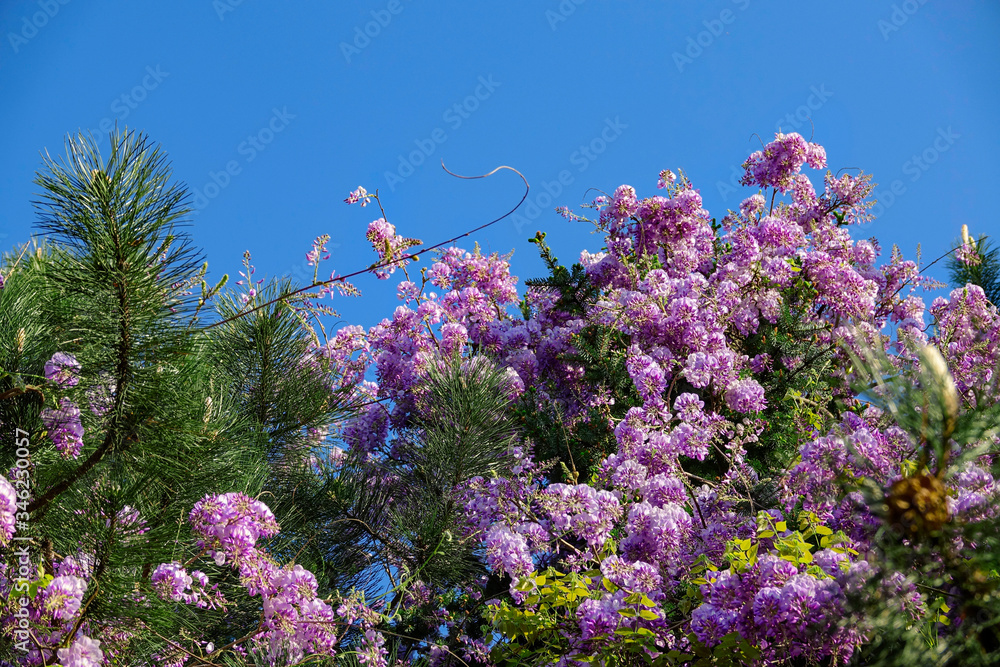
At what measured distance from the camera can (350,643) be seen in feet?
11.6

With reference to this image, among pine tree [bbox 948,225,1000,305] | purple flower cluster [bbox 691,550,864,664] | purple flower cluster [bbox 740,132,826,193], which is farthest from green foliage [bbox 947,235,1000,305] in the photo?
purple flower cluster [bbox 691,550,864,664]

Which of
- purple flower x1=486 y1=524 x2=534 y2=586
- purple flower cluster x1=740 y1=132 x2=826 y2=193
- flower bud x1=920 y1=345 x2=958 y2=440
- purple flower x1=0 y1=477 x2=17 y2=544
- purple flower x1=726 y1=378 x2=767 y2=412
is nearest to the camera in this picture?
flower bud x1=920 y1=345 x2=958 y2=440

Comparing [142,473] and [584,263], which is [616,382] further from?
[142,473]

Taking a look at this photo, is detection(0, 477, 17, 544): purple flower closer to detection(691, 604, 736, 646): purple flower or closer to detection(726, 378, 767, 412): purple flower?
detection(691, 604, 736, 646): purple flower

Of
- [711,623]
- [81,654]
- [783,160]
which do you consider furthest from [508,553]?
[783,160]

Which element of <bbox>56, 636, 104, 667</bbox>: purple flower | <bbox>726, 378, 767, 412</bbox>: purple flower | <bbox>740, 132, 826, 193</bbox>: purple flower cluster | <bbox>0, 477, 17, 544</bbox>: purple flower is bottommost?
<bbox>56, 636, 104, 667</bbox>: purple flower

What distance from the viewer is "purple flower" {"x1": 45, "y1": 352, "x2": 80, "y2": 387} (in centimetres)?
217

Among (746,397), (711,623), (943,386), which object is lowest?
(711,623)

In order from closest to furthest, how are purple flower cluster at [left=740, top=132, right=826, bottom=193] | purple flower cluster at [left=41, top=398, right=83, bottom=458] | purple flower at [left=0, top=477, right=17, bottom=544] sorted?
1. purple flower at [left=0, top=477, right=17, bottom=544]
2. purple flower cluster at [left=41, top=398, right=83, bottom=458]
3. purple flower cluster at [left=740, top=132, right=826, bottom=193]

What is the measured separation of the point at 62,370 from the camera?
222 centimetres

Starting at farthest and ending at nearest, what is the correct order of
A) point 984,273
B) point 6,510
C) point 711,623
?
point 984,273 → point 711,623 → point 6,510

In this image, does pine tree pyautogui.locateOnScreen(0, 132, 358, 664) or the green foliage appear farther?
the green foliage

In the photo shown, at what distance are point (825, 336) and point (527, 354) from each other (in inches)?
71.0

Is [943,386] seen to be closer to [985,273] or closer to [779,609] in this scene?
[779,609]
